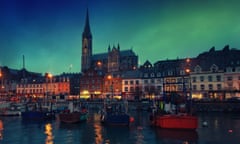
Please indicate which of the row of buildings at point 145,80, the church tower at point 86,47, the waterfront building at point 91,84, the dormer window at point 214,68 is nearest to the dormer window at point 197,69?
the row of buildings at point 145,80

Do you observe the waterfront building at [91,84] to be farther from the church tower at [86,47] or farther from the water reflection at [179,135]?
the water reflection at [179,135]

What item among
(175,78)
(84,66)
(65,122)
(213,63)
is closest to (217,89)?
(213,63)

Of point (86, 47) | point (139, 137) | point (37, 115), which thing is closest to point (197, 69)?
point (37, 115)

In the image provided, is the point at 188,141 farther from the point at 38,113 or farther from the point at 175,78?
the point at 175,78

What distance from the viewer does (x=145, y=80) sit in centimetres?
11081

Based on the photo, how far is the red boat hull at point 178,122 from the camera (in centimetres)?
4219

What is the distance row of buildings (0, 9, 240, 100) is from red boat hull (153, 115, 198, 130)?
13.4 m

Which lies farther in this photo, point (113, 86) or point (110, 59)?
point (110, 59)

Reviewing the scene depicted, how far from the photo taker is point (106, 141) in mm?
34906

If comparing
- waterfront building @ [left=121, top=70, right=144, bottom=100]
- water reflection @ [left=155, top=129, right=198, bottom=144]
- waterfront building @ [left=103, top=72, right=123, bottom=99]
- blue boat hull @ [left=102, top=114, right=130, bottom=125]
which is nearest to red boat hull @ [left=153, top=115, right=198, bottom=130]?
water reflection @ [left=155, top=129, right=198, bottom=144]

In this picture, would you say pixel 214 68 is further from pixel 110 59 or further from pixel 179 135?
pixel 110 59

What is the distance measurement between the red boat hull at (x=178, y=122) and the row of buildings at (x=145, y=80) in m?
13.4

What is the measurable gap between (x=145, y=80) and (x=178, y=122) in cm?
6797

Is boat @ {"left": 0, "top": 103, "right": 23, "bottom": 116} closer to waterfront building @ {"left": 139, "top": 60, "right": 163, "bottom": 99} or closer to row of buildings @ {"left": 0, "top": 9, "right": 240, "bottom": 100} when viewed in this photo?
row of buildings @ {"left": 0, "top": 9, "right": 240, "bottom": 100}
